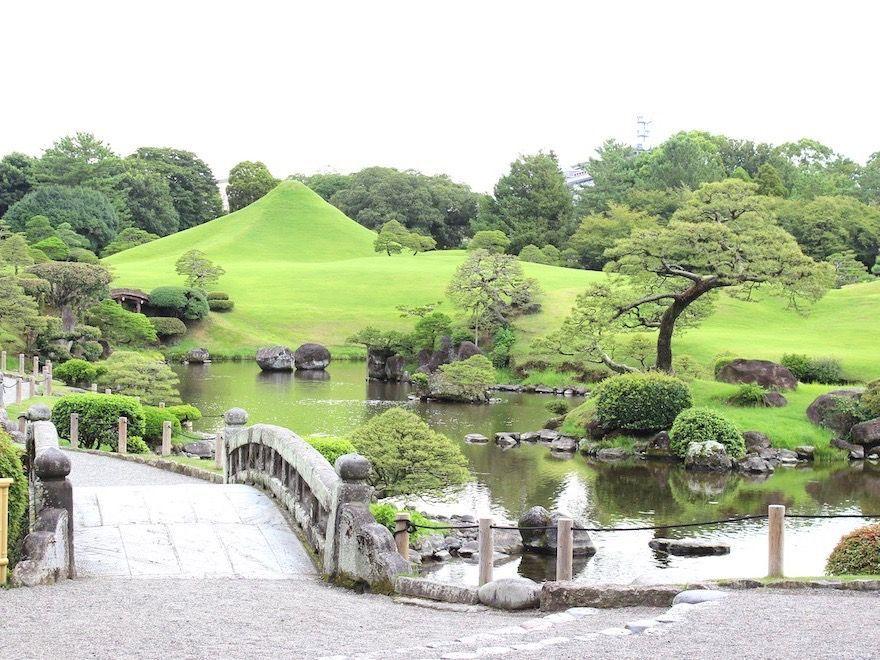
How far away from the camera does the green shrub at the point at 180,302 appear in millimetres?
68500

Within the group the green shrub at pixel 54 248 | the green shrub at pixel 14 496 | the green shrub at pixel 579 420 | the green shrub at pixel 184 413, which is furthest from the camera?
the green shrub at pixel 54 248

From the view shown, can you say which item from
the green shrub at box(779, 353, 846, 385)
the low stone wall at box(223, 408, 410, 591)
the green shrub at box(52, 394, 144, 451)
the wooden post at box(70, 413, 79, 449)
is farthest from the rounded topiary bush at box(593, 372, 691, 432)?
the low stone wall at box(223, 408, 410, 591)

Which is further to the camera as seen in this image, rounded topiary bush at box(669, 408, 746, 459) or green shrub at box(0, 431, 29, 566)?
rounded topiary bush at box(669, 408, 746, 459)

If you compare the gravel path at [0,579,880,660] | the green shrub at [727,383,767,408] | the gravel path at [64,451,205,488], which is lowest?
the gravel path at [64,451,205,488]

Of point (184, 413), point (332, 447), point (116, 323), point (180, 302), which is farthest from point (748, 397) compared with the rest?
point (180, 302)

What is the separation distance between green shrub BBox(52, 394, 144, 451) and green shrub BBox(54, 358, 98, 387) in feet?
55.4

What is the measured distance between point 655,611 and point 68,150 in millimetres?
104168

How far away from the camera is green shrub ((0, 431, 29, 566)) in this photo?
10.4 m

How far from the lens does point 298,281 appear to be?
86.2 m

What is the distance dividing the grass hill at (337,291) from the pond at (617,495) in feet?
53.2

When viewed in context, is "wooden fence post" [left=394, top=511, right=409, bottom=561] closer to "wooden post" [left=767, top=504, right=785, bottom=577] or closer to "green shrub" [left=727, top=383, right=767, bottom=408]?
"wooden post" [left=767, top=504, right=785, bottom=577]

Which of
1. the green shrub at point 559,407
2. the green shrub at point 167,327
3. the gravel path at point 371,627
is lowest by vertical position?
the green shrub at point 559,407

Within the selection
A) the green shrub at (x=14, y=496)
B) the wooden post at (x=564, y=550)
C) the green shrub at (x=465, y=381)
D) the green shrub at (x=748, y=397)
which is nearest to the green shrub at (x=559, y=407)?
the green shrub at (x=465, y=381)

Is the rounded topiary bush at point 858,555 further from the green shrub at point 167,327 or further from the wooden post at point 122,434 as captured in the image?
the green shrub at point 167,327
